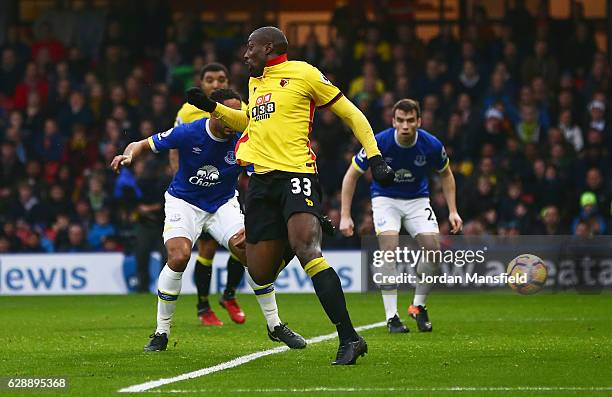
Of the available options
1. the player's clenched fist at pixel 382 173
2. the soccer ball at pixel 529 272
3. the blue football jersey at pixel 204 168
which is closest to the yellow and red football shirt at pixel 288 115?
the player's clenched fist at pixel 382 173

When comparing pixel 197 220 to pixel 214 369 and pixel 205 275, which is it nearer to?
pixel 205 275

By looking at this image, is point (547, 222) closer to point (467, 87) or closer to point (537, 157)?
point (537, 157)

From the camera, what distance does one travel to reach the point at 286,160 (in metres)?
8.84

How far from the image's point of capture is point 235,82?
22078 mm

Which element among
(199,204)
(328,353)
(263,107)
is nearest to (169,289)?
(199,204)

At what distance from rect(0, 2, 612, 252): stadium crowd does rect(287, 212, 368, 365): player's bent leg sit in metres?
9.56

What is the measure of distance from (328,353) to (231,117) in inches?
71.9

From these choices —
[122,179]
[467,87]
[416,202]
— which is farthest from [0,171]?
[416,202]

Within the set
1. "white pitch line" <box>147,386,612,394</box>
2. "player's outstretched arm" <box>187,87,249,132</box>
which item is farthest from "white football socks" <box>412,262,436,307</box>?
"white pitch line" <box>147,386,612,394</box>

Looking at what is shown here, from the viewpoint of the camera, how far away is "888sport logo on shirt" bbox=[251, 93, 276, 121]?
8883 mm

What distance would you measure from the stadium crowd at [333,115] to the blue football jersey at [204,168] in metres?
6.56

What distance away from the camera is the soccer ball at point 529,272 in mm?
18750

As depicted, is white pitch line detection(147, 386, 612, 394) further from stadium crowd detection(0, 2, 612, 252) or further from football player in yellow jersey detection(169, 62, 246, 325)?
stadium crowd detection(0, 2, 612, 252)

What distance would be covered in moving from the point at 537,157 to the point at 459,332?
9.00 m
